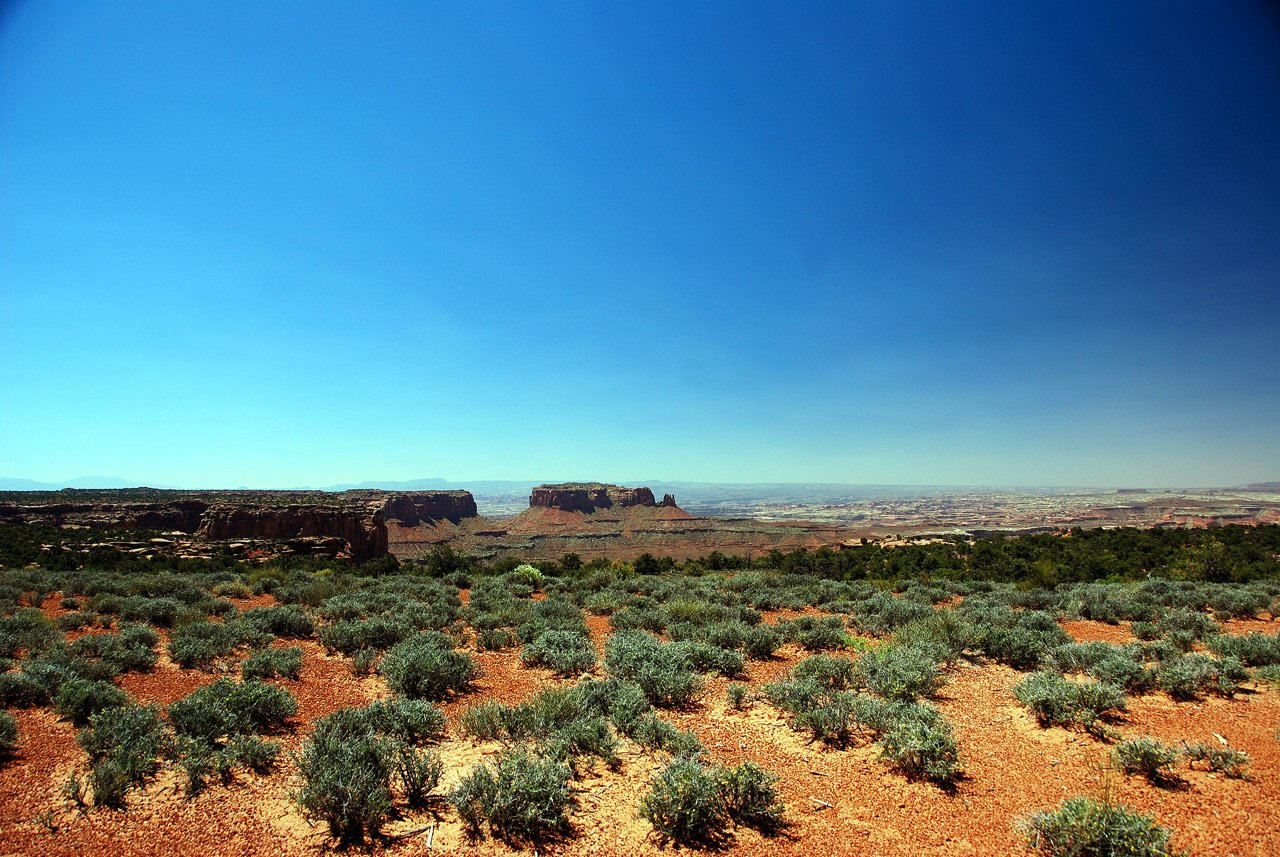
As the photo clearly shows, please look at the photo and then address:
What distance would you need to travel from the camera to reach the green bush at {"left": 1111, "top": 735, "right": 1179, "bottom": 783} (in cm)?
459

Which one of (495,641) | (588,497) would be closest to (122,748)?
(495,641)

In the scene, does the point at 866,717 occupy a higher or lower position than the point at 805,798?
higher

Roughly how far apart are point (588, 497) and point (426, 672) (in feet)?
362

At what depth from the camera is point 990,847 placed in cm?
390

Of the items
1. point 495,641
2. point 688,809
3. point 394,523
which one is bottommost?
point 394,523

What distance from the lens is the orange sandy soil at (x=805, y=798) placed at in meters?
3.91

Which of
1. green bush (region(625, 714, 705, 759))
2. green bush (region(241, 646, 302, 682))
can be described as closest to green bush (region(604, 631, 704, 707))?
green bush (region(625, 714, 705, 759))

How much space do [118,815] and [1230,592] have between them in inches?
802

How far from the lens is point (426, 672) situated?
7.04 metres

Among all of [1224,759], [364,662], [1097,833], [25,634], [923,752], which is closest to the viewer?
[1097,833]

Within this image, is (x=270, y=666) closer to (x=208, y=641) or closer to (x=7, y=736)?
(x=208, y=641)

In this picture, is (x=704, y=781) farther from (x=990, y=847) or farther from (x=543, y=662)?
(x=543, y=662)

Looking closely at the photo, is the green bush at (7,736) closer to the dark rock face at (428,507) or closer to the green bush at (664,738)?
the green bush at (664,738)

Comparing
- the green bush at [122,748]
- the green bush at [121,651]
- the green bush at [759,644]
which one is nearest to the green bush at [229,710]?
the green bush at [122,748]
